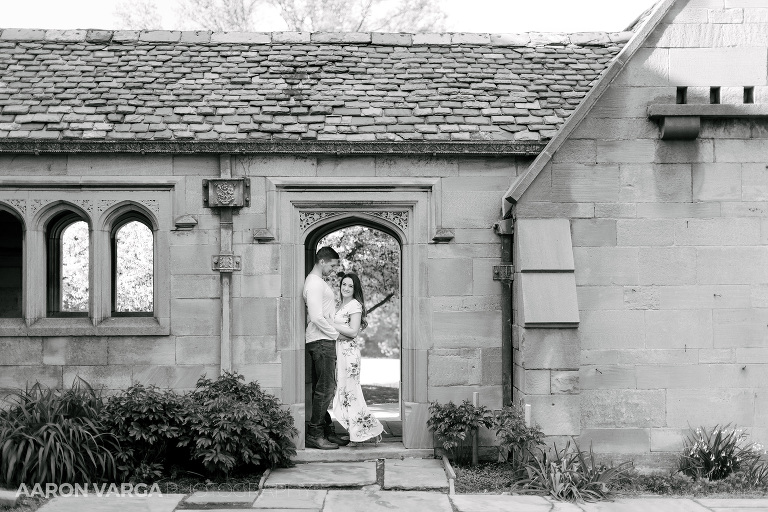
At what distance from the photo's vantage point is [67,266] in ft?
34.8

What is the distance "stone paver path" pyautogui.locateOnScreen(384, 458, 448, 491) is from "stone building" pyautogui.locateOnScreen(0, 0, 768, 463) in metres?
0.43

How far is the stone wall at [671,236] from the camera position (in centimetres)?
869

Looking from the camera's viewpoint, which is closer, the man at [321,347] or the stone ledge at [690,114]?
the stone ledge at [690,114]

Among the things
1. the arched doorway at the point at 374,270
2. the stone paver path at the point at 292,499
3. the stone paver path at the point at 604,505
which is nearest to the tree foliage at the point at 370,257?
the arched doorway at the point at 374,270

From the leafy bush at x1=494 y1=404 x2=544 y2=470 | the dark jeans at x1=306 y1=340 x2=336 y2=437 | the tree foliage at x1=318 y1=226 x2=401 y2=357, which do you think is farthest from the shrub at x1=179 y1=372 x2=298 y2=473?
the tree foliage at x1=318 y1=226 x2=401 y2=357

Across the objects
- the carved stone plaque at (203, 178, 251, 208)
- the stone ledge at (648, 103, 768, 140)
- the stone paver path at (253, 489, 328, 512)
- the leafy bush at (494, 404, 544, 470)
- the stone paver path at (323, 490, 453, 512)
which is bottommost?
the stone paver path at (323, 490, 453, 512)

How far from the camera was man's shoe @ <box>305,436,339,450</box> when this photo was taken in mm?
9234

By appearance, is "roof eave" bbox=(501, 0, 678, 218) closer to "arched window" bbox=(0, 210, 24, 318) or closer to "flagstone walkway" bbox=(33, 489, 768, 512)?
"flagstone walkway" bbox=(33, 489, 768, 512)

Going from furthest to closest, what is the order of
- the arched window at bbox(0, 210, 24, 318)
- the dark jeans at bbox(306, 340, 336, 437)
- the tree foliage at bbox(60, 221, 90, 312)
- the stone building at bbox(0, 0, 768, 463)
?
the arched window at bbox(0, 210, 24, 318) → the tree foliage at bbox(60, 221, 90, 312) → the dark jeans at bbox(306, 340, 336, 437) → the stone building at bbox(0, 0, 768, 463)

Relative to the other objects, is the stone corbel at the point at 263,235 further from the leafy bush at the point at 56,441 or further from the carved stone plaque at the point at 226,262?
the leafy bush at the point at 56,441

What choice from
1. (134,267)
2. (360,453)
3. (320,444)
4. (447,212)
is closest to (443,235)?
(447,212)

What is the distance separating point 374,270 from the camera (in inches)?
624

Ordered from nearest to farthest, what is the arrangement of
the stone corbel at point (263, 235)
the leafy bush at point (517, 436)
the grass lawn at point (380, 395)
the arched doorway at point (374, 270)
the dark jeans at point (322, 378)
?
1. the leafy bush at point (517, 436)
2. the stone corbel at point (263, 235)
3. the dark jeans at point (322, 378)
4. the arched doorway at point (374, 270)
5. the grass lawn at point (380, 395)

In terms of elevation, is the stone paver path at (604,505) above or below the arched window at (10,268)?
below
